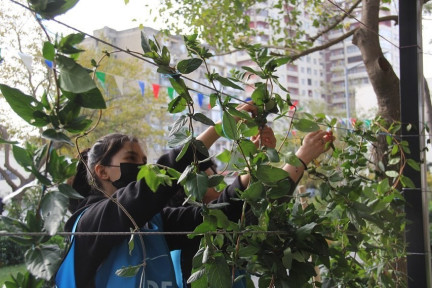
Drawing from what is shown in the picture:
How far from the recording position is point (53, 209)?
23.5 inches

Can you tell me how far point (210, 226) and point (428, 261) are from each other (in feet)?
3.73

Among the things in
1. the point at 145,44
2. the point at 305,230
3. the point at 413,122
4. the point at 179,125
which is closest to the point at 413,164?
the point at 413,122

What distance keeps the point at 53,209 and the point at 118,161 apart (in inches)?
32.3

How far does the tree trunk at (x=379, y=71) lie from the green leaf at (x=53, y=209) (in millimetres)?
2028

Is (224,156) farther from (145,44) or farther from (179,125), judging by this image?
(145,44)

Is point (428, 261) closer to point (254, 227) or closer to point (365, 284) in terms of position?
point (365, 284)

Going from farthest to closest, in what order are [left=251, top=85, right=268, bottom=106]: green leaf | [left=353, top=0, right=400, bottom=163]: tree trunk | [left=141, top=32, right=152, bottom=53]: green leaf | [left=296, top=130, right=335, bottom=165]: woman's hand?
[left=353, top=0, right=400, bottom=163]: tree trunk < [left=296, top=130, right=335, bottom=165]: woman's hand < [left=251, top=85, right=268, bottom=106]: green leaf < [left=141, top=32, right=152, bottom=53]: green leaf

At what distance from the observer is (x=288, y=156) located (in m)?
1.10

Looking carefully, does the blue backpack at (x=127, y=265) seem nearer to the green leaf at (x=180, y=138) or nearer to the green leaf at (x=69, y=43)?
the green leaf at (x=180, y=138)

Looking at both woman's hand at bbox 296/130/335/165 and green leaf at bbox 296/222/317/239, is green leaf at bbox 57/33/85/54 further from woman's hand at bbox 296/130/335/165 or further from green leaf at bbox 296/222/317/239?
woman's hand at bbox 296/130/335/165

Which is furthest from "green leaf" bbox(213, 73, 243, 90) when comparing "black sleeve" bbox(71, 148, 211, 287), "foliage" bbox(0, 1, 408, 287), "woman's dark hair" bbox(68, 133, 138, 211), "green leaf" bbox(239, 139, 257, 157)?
"woman's dark hair" bbox(68, 133, 138, 211)

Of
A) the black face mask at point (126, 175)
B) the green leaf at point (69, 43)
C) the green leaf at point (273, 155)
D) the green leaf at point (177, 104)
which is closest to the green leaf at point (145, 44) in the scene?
the green leaf at point (177, 104)

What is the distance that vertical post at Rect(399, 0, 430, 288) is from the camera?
1761mm

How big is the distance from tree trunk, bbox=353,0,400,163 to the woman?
43.3 inches
